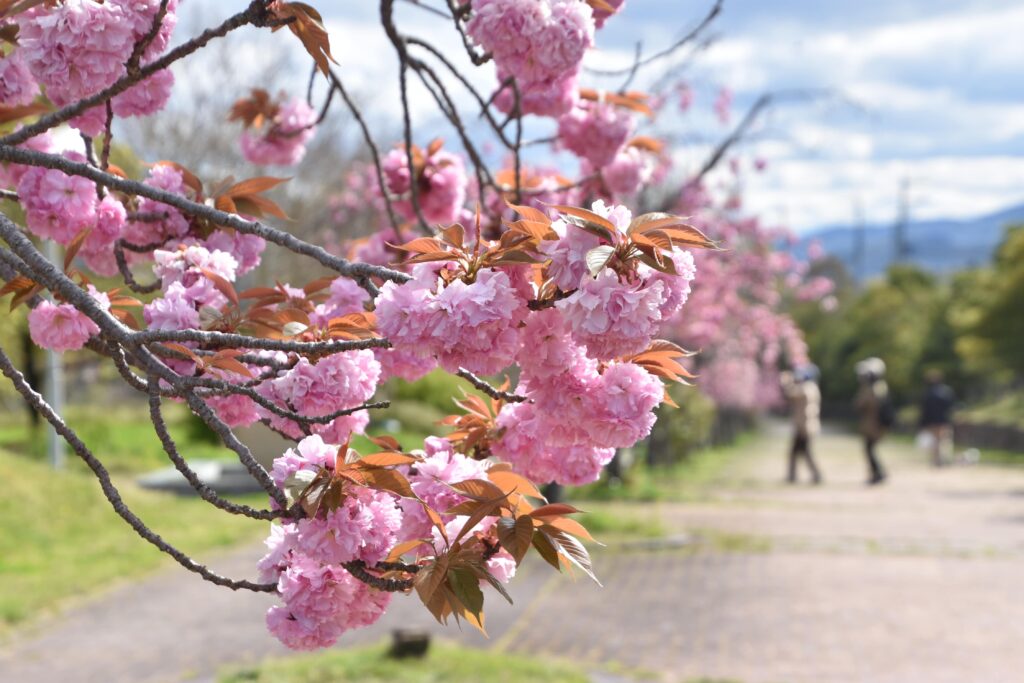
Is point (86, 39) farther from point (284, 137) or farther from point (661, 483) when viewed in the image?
point (661, 483)

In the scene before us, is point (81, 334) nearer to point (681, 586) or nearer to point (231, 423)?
point (231, 423)

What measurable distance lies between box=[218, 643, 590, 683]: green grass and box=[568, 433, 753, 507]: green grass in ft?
20.5

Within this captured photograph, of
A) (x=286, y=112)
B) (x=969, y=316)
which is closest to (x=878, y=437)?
(x=286, y=112)

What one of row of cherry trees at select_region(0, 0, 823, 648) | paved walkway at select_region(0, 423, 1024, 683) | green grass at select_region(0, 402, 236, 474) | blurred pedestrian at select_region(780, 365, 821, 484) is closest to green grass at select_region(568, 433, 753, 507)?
blurred pedestrian at select_region(780, 365, 821, 484)

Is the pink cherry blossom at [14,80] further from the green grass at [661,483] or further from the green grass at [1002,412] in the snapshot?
the green grass at [1002,412]

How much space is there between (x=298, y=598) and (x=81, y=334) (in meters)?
0.77

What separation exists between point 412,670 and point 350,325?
3888mm

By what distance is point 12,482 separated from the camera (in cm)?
1100

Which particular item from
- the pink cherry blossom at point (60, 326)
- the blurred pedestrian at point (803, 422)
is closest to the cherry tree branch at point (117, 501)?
the pink cherry blossom at point (60, 326)

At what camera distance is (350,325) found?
1.96 metres

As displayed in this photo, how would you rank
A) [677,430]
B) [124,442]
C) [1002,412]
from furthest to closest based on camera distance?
1. [1002,412]
2. [677,430]
3. [124,442]

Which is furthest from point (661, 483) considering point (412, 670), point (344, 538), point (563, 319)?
point (563, 319)

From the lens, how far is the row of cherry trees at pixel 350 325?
1.43 metres

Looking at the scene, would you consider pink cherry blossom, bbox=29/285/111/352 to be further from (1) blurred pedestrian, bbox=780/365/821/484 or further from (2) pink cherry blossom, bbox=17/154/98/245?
(1) blurred pedestrian, bbox=780/365/821/484
